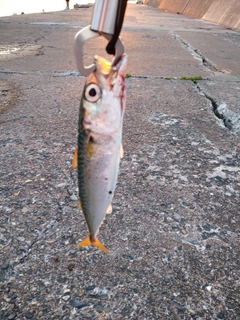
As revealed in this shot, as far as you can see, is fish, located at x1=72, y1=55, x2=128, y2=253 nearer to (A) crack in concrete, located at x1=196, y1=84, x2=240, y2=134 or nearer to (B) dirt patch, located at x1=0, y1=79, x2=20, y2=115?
(A) crack in concrete, located at x1=196, y1=84, x2=240, y2=134

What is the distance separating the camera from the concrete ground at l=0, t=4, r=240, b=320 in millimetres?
1199

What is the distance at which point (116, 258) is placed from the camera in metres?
1.37

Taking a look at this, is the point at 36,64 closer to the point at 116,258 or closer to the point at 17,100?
the point at 17,100

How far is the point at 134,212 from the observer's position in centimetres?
163

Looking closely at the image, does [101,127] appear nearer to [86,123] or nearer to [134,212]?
[86,123]

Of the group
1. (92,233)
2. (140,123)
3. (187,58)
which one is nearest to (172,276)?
(92,233)

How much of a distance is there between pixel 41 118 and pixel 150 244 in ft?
4.98

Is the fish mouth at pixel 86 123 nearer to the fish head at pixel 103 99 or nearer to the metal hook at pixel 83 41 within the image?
the fish head at pixel 103 99

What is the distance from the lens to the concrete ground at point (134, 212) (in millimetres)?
1199

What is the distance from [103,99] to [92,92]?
→ 30 millimetres

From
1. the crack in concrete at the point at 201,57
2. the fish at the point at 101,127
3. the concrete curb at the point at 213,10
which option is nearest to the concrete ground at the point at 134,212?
the fish at the point at 101,127

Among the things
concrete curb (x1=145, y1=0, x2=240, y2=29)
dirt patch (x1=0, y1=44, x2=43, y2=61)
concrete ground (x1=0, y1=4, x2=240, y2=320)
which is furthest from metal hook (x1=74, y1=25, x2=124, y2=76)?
concrete curb (x1=145, y1=0, x2=240, y2=29)

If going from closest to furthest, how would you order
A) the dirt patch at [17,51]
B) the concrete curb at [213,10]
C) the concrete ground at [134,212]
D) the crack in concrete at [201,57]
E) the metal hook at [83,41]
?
the metal hook at [83,41] < the concrete ground at [134,212] < the crack in concrete at [201,57] < the dirt patch at [17,51] < the concrete curb at [213,10]

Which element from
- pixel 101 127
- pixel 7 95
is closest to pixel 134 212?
pixel 101 127
